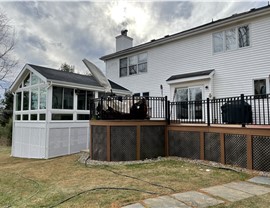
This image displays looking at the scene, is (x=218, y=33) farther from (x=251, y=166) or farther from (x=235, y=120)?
(x=251, y=166)

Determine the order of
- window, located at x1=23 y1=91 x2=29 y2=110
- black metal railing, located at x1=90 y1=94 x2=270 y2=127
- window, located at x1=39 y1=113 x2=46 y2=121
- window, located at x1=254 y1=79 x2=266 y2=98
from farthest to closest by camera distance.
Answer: window, located at x1=23 y1=91 x2=29 y2=110
window, located at x1=39 y1=113 x2=46 y2=121
window, located at x1=254 y1=79 x2=266 y2=98
black metal railing, located at x1=90 y1=94 x2=270 y2=127

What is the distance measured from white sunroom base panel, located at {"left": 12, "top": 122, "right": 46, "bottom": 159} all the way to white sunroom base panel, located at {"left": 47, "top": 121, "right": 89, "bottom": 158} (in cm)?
40

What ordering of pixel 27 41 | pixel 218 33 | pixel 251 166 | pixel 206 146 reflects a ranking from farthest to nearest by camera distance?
pixel 27 41
pixel 218 33
pixel 206 146
pixel 251 166

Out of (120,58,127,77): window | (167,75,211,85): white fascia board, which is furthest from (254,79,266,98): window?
(120,58,127,77): window

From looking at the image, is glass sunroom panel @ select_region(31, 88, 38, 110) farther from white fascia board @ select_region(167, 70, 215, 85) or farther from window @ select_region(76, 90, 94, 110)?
white fascia board @ select_region(167, 70, 215, 85)

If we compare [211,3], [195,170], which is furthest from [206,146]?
[211,3]

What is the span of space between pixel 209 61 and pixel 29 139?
417 inches

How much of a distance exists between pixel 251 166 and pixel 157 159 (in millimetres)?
3133

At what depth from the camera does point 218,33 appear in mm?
10773

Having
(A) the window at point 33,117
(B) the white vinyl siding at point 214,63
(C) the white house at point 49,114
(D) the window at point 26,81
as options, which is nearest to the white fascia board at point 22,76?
(C) the white house at point 49,114

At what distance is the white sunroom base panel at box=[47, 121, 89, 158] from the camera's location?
10.5m

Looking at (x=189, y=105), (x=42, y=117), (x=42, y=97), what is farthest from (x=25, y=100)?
(x=189, y=105)

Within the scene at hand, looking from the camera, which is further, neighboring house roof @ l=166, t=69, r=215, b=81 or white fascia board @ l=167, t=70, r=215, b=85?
neighboring house roof @ l=166, t=69, r=215, b=81

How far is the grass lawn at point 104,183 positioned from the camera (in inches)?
163
